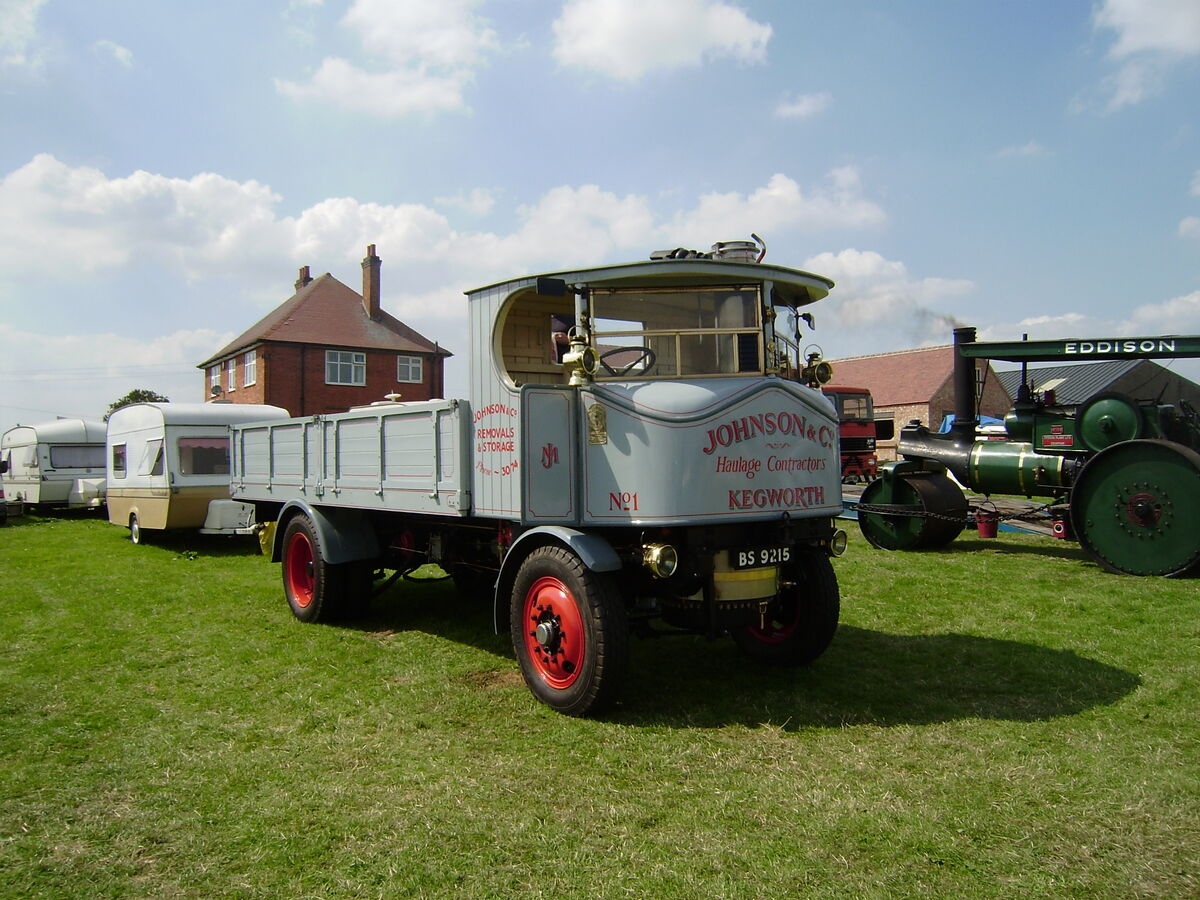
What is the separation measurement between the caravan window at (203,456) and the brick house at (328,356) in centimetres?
1715

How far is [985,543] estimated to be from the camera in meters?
12.3

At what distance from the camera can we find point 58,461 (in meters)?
21.5

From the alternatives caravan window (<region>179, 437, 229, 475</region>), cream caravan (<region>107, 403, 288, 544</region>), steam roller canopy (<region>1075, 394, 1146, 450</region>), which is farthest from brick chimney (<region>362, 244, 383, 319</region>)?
steam roller canopy (<region>1075, 394, 1146, 450</region>)

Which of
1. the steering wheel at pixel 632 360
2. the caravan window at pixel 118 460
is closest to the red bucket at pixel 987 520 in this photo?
the steering wheel at pixel 632 360

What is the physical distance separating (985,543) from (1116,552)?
2714 mm

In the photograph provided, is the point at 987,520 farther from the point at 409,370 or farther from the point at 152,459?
the point at 409,370

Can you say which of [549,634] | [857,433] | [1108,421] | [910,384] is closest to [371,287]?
[857,433]

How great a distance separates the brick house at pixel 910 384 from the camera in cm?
4075

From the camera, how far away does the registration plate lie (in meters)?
5.14

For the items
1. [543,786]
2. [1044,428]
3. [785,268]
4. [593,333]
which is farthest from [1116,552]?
[543,786]

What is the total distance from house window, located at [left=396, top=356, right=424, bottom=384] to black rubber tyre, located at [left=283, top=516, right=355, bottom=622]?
26.5 meters

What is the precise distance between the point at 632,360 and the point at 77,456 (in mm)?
21253

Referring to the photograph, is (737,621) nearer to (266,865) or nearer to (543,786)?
(543,786)

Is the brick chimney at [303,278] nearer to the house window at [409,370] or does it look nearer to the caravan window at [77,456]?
the house window at [409,370]
